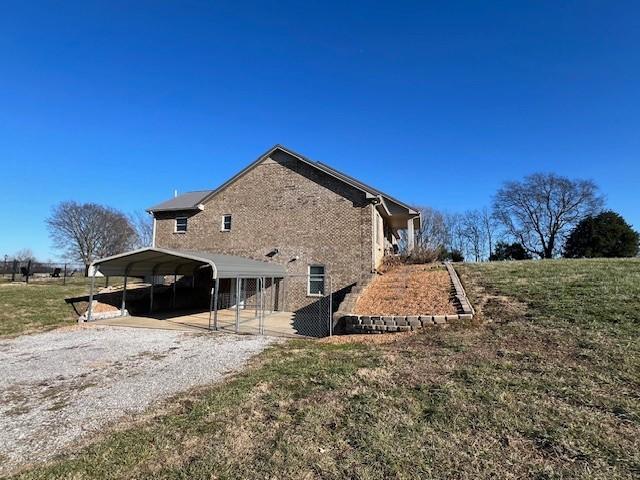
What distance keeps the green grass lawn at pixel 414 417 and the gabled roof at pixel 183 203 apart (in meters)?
14.9

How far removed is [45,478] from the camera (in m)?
3.54

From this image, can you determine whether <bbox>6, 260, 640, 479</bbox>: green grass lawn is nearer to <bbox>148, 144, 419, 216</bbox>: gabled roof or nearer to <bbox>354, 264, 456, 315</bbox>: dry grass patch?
<bbox>354, 264, 456, 315</bbox>: dry grass patch

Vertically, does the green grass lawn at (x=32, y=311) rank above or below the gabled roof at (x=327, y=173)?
below

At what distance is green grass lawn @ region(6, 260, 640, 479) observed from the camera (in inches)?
143

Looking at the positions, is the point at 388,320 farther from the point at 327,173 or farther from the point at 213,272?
the point at 327,173

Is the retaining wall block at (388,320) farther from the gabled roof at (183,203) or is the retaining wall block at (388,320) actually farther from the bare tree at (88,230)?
the bare tree at (88,230)

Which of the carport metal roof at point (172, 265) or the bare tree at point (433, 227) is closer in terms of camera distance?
the carport metal roof at point (172, 265)

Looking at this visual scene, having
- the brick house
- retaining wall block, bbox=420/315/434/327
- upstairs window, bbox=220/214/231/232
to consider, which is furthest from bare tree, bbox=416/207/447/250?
retaining wall block, bbox=420/315/434/327

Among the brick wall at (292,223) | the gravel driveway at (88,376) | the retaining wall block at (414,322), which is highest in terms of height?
the brick wall at (292,223)

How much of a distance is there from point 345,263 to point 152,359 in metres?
10.7

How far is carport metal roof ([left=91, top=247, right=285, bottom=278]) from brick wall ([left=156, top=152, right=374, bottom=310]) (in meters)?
1.44

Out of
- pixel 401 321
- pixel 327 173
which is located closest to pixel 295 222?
pixel 327 173

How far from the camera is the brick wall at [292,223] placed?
17.9 metres

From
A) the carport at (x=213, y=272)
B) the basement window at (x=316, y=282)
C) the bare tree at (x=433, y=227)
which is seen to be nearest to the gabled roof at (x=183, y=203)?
the carport at (x=213, y=272)
